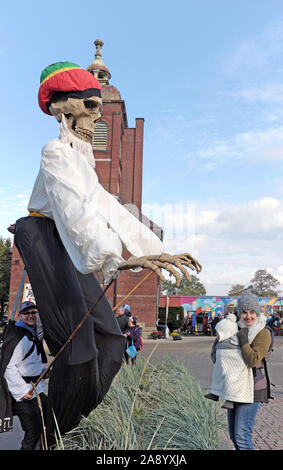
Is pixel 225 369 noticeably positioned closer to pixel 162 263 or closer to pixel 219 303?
pixel 162 263

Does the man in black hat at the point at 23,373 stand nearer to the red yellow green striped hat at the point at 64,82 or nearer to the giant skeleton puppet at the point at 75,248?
the giant skeleton puppet at the point at 75,248

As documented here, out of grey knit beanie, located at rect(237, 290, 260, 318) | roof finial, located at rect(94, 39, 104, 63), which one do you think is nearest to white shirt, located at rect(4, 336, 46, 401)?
grey knit beanie, located at rect(237, 290, 260, 318)

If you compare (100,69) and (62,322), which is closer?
(62,322)

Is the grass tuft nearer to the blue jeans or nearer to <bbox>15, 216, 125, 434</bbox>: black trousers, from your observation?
the blue jeans

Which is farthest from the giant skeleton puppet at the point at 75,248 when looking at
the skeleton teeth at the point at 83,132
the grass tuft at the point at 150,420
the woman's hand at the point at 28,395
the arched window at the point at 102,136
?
the arched window at the point at 102,136

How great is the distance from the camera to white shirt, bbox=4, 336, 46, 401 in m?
2.73

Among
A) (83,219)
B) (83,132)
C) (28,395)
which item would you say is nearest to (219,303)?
(28,395)

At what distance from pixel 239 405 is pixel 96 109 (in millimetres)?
2453

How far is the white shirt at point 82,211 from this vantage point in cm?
173

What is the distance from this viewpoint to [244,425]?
10.3ft

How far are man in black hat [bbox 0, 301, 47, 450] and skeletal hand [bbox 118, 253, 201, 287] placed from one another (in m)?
1.30

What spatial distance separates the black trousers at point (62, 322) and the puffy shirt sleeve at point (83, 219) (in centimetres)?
22

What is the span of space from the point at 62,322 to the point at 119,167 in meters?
23.5

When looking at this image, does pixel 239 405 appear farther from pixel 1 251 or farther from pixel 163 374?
pixel 1 251
